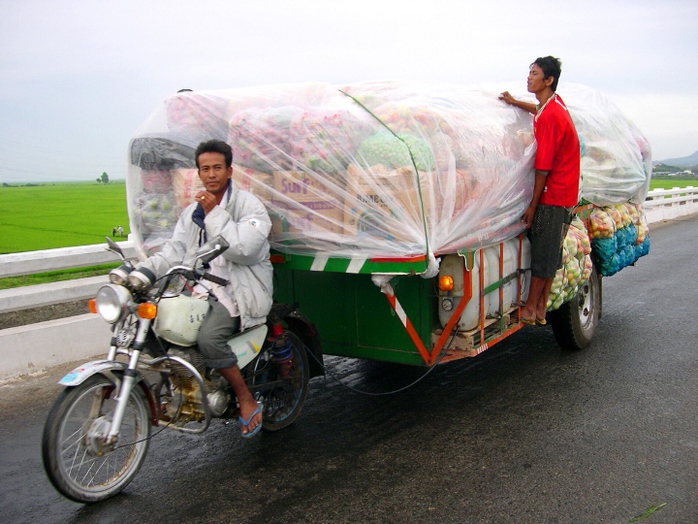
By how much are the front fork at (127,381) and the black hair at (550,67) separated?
3424 mm

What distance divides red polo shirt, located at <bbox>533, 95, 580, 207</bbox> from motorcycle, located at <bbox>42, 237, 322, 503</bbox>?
2391mm

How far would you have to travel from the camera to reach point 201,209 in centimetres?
370

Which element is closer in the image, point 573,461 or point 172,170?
point 573,461

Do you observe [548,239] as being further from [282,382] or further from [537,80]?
[282,382]

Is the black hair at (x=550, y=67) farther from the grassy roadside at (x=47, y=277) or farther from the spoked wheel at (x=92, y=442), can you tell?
the grassy roadside at (x=47, y=277)

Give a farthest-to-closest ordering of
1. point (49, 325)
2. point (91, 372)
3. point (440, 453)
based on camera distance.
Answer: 1. point (49, 325)
2. point (440, 453)
3. point (91, 372)

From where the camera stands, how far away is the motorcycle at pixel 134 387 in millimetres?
3113

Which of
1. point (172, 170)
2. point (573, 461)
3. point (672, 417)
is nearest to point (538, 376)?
point (672, 417)

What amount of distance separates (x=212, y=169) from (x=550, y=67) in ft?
9.13

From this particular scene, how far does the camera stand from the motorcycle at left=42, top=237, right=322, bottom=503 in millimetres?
3113

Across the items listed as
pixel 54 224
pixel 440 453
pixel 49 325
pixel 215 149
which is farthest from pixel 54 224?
pixel 440 453

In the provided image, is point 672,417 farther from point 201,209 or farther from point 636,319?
point 201,209

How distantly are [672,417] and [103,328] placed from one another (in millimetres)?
4835

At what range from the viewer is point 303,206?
151 inches
